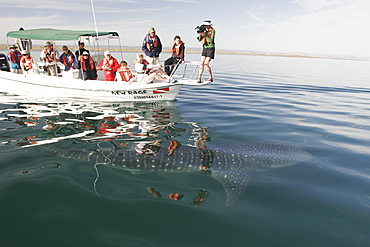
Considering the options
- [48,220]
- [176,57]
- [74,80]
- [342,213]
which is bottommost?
[342,213]

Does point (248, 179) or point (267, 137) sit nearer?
point (248, 179)

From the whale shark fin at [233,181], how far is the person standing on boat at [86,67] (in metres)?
9.09

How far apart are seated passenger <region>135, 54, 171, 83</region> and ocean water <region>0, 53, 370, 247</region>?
121 inches

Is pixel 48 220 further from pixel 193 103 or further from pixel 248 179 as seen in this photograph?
pixel 193 103

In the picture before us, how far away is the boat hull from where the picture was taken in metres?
10.4

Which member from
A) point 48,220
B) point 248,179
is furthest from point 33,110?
point 248,179

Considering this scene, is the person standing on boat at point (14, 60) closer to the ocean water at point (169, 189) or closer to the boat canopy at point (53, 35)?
the boat canopy at point (53, 35)

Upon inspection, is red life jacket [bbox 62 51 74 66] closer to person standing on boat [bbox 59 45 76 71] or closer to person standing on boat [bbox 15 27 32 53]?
person standing on boat [bbox 59 45 76 71]

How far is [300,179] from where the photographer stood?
4.34 metres

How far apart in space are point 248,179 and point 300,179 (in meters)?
1.05

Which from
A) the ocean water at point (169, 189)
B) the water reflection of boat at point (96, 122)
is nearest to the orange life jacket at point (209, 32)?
the water reflection of boat at point (96, 122)

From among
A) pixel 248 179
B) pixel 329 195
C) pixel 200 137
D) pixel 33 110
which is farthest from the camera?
pixel 33 110

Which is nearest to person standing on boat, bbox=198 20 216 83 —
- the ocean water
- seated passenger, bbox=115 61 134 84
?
the ocean water

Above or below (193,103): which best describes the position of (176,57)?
above
